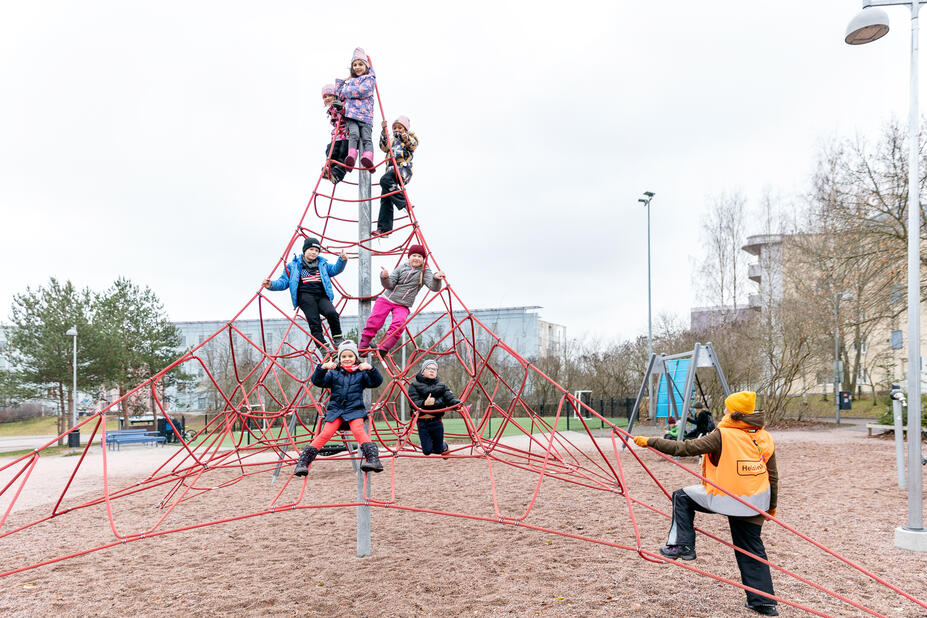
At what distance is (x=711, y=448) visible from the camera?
3.66 m

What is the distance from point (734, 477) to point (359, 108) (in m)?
4.57

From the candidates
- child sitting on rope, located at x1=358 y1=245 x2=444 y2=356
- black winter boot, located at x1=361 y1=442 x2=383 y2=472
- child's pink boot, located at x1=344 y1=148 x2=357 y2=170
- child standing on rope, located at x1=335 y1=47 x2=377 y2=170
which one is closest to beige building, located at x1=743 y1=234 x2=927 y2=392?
child sitting on rope, located at x1=358 y1=245 x2=444 y2=356

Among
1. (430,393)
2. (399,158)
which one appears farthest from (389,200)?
(430,393)

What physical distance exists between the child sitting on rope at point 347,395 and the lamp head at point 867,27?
17.7 ft

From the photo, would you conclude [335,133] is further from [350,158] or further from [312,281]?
[312,281]

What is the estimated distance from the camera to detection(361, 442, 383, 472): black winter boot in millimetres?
4227

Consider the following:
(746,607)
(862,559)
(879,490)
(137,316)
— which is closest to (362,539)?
(746,607)

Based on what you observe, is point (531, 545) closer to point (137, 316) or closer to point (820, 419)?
point (820, 419)

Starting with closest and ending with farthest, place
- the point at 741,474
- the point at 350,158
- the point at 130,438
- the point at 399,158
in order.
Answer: the point at 741,474
the point at 350,158
the point at 399,158
the point at 130,438

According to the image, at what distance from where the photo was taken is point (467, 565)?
5.20m

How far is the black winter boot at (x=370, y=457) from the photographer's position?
4.23m

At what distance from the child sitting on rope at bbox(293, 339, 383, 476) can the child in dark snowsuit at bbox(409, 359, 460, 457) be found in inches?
20.3

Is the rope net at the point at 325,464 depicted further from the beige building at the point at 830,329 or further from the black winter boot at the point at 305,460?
the beige building at the point at 830,329

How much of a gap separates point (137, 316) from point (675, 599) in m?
25.5
